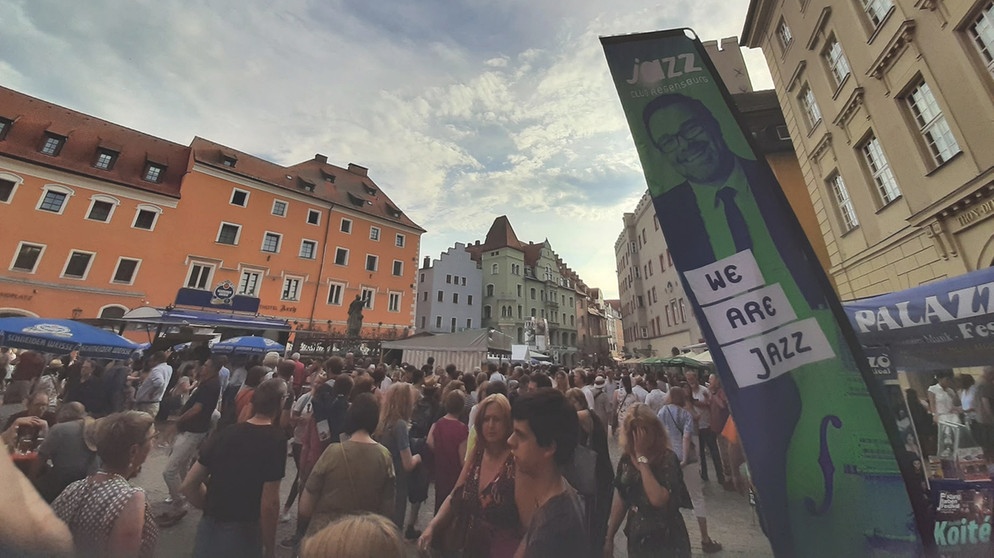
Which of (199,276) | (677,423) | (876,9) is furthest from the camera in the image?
(199,276)

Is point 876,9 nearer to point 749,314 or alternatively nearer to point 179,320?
point 749,314

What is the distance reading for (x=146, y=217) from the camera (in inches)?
962

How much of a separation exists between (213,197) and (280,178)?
20.9 feet

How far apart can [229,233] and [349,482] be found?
105ft

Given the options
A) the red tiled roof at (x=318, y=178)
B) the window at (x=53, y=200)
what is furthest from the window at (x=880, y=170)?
the window at (x=53, y=200)

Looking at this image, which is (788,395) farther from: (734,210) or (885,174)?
(885,174)

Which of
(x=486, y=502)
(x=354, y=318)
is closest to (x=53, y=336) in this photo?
(x=486, y=502)

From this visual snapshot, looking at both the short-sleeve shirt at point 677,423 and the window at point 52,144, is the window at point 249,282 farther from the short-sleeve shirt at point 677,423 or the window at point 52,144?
the short-sleeve shirt at point 677,423

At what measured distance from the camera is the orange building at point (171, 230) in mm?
20875

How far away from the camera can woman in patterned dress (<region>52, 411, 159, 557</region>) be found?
2010 millimetres

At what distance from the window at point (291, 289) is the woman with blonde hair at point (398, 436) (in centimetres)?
2864

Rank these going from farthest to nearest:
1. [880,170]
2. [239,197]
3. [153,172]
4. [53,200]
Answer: [239,197], [153,172], [53,200], [880,170]

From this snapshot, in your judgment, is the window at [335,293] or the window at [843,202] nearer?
the window at [843,202]

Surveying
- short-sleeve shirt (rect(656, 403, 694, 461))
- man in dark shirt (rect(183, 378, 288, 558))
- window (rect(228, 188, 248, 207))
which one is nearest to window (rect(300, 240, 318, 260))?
window (rect(228, 188, 248, 207))
